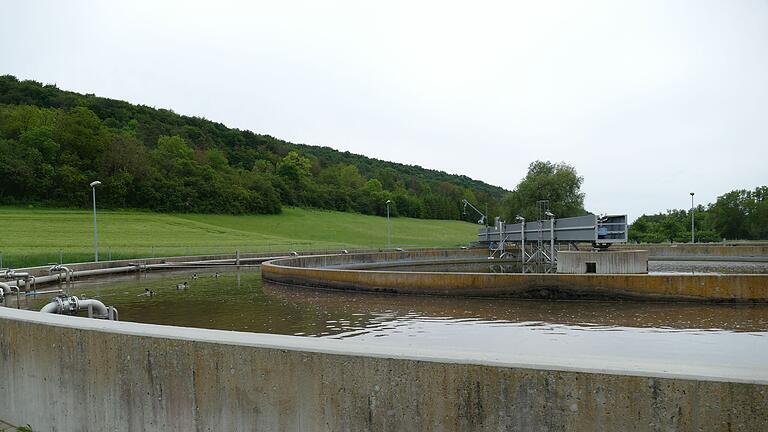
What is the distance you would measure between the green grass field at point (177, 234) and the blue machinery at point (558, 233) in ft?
69.0

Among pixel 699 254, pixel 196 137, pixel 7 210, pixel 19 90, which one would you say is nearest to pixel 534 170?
pixel 699 254

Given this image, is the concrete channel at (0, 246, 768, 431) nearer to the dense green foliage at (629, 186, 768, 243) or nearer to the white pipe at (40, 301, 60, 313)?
the white pipe at (40, 301, 60, 313)

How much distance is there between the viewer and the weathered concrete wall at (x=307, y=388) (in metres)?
3.45

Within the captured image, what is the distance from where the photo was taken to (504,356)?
394 centimetres

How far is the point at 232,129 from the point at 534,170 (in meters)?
105

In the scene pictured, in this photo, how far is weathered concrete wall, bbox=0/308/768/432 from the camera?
11.3 feet

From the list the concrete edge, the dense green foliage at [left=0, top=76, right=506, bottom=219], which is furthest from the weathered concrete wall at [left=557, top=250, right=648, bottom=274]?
the dense green foliage at [left=0, top=76, right=506, bottom=219]

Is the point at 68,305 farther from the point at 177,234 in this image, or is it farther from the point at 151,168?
the point at 151,168

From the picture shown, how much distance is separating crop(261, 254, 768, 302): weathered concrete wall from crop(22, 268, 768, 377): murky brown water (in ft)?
1.27

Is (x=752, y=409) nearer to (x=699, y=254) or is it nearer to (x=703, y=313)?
(x=703, y=313)

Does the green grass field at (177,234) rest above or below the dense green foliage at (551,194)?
A: below

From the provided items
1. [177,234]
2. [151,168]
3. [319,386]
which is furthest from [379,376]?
[151,168]

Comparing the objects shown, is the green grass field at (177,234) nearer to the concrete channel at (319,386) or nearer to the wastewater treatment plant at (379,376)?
the wastewater treatment plant at (379,376)

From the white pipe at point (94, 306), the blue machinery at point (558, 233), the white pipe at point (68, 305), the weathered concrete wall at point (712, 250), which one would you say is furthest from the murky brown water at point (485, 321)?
the weathered concrete wall at point (712, 250)
